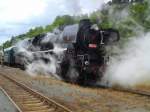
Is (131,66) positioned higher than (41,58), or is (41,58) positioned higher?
Answer: (41,58)

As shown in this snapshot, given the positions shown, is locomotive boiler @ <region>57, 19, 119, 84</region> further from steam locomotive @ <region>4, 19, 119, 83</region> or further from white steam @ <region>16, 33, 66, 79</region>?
white steam @ <region>16, 33, 66, 79</region>

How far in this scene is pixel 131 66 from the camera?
20625 millimetres

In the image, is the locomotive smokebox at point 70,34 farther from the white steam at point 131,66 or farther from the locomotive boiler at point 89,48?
the white steam at point 131,66

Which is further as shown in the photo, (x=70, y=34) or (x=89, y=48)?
(x=70, y=34)

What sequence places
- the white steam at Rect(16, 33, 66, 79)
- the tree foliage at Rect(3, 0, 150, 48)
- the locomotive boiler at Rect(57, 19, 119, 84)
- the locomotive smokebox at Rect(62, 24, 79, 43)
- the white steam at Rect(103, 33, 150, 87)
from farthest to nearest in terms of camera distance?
1. the white steam at Rect(16, 33, 66, 79)
2. the tree foliage at Rect(3, 0, 150, 48)
3. the white steam at Rect(103, 33, 150, 87)
4. the locomotive smokebox at Rect(62, 24, 79, 43)
5. the locomotive boiler at Rect(57, 19, 119, 84)

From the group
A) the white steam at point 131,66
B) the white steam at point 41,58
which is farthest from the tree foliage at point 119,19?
the white steam at point 41,58

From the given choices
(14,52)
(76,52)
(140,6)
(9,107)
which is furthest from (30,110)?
(14,52)

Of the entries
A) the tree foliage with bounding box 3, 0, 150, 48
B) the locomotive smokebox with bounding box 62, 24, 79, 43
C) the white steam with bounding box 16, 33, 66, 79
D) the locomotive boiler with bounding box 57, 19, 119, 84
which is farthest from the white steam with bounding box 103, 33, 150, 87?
the white steam with bounding box 16, 33, 66, 79

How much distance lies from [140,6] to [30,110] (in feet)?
56.7

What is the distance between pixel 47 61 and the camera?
84.6ft

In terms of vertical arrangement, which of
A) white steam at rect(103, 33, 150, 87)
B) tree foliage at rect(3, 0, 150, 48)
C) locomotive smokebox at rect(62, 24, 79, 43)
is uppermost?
tree foliage at rect(3, 0, 150, 48)

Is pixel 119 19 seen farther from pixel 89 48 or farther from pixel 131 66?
pixel 89 48

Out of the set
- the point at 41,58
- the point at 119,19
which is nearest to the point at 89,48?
the point at 119,19

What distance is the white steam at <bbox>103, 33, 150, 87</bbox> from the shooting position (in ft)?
66.2
